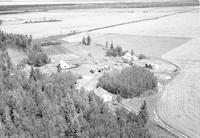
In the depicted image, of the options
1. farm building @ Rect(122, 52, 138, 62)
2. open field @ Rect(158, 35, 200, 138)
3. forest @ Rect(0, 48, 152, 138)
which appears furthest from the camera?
farm building @ Rect(122, 52, 138, 62)

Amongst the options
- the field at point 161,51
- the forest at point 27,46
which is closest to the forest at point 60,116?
the field at point 161,51

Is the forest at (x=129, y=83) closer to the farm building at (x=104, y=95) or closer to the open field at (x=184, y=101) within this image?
the farm building at (x=104, y=95)

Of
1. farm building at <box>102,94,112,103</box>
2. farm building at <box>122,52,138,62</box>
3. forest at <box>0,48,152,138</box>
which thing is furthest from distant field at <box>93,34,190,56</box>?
forest at <box>0,48,152,138</box>

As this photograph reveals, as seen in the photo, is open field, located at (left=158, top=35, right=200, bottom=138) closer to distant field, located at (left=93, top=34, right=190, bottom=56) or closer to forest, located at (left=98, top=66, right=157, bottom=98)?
forest, located at (left=98, top=66, right=157, bottom=98)

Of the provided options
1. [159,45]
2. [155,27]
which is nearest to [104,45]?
[159,45]

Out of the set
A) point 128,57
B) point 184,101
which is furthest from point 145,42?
point 184,101

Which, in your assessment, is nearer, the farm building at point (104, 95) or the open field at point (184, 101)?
the open field at point (184, 101)
